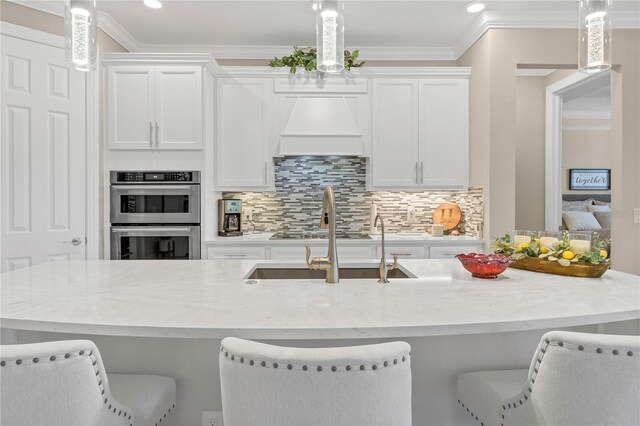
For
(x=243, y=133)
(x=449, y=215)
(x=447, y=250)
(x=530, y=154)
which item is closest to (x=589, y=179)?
(x=530, y=154)

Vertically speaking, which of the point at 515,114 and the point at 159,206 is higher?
the point at 515,114

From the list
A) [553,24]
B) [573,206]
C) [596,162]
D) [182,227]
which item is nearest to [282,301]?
[182,227]

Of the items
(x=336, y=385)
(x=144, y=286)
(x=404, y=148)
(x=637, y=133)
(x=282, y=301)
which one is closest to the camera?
(x=336, y=385)

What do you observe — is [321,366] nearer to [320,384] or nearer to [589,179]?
[320,384]

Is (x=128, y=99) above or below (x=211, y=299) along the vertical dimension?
above

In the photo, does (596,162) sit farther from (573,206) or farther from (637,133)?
(637,133)

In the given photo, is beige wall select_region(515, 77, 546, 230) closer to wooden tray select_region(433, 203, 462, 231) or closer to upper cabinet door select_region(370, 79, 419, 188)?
wooden tray select_region(433, 203, 462, 231)

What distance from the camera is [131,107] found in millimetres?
3627

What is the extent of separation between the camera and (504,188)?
3.55 meters

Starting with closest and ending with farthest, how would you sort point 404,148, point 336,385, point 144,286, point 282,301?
point 336,385, point 282,301, point 144,286, point 404,148

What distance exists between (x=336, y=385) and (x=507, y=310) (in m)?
0.69

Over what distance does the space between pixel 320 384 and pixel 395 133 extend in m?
3.34

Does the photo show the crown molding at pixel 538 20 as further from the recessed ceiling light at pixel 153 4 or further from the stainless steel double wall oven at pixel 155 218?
the stainless steel double wall oven at pixel 155 218

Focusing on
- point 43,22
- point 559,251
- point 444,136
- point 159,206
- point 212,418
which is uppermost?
point 43,22
